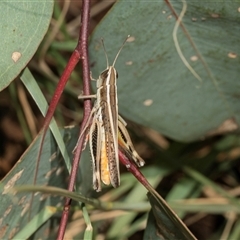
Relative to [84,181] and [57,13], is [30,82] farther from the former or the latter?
[57,13]

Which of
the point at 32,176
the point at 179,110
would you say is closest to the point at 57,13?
the point at 179,110

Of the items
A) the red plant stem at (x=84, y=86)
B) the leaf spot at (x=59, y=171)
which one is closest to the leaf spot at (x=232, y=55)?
the red plant stem at (x=84, y=86)

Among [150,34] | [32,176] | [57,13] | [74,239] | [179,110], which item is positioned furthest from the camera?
[57,13]

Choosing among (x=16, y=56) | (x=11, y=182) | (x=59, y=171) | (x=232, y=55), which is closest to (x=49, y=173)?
(x=59, y=171)

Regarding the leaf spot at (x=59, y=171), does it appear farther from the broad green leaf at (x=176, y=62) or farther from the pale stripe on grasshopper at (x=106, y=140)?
the broad green leaf at (x=176, y=62)

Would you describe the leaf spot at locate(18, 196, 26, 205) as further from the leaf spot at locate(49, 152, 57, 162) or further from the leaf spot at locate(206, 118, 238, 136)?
the leaf spot at locate(206, 118, 238, 136)
